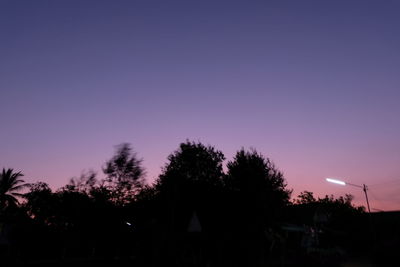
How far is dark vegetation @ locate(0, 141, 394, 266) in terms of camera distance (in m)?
19.6

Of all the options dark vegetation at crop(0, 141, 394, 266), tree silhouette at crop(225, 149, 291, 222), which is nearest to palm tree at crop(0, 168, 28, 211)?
dark vegetation at crop(0, 141, 394, 266)

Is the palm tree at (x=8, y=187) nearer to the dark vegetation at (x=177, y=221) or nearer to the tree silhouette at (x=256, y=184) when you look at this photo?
the dark vegetation at (x=177, y=221)

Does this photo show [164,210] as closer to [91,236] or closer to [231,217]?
[231,217]

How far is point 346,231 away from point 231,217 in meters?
23.2

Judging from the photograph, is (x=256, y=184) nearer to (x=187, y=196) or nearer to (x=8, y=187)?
(x=187, y=196)

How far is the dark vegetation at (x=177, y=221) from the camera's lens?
1958 cm

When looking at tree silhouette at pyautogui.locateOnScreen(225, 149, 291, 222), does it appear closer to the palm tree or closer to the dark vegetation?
the dark vegetation

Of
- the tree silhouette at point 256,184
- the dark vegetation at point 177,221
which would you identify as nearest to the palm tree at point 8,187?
the dark vegetation at point 177,221

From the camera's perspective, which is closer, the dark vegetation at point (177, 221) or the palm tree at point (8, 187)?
the dark vegetation at point (177, 221)

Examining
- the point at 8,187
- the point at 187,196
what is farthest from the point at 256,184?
the point at 8,187

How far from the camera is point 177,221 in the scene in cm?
3544

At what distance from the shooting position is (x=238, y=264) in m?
18.6

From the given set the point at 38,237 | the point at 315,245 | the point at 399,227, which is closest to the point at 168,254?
the point at 38,237

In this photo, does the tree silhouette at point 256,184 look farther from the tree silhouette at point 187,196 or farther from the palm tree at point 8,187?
the palm tree at point 8,187
